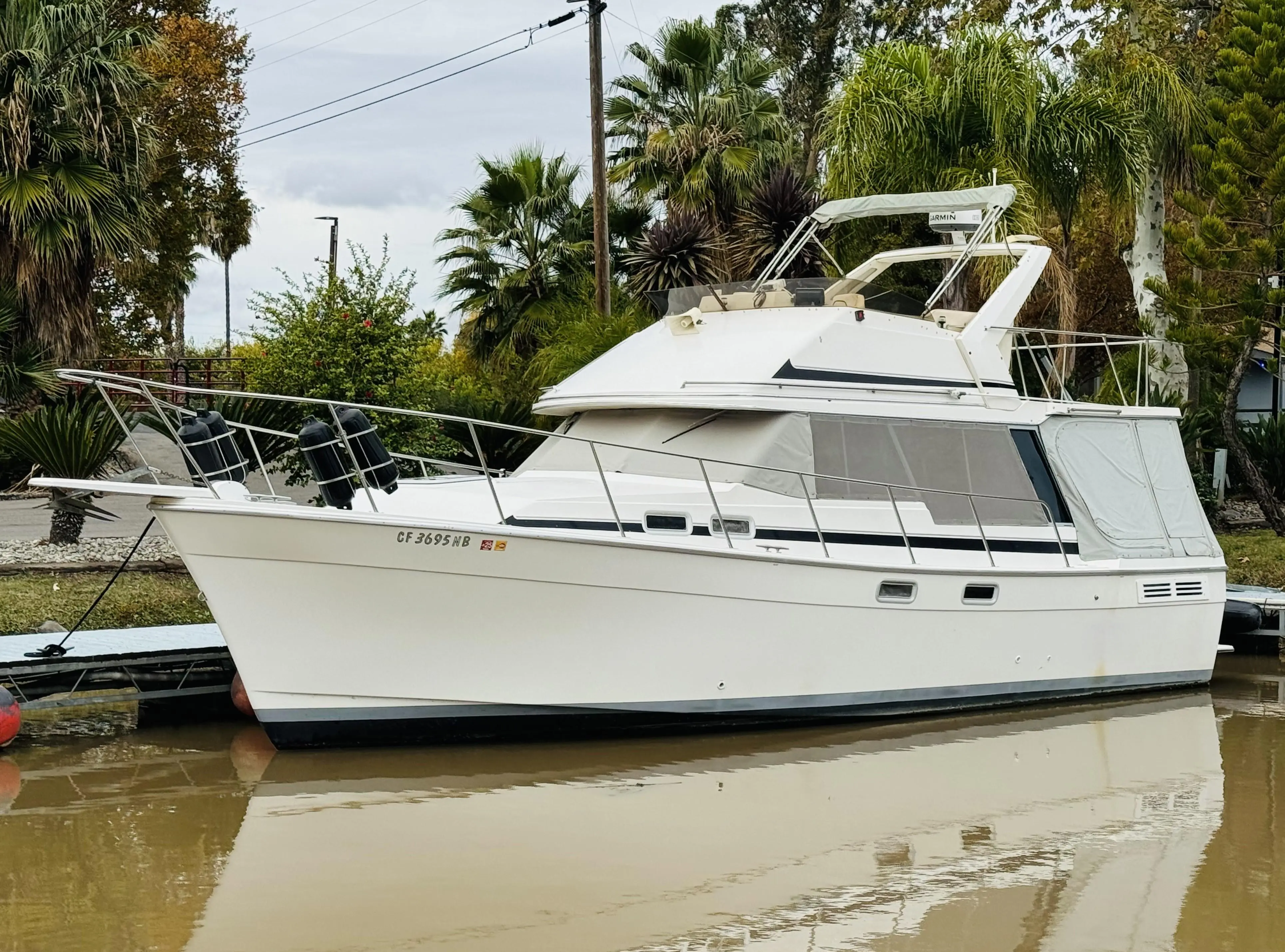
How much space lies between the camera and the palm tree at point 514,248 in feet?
86.3

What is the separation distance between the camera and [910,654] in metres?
10.9

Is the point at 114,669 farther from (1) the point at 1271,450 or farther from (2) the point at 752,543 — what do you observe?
(1) the point at 1271,450

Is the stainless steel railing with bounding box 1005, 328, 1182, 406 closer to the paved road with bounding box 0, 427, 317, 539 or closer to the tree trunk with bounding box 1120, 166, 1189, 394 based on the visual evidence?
the tree trunk with bounding box 1120, 166, 1189, 394

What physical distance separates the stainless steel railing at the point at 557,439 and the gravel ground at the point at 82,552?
11.3 ft

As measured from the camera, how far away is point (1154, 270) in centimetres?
2300

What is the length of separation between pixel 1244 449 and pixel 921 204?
367 inches

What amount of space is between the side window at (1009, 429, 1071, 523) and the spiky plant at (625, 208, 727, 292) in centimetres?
968

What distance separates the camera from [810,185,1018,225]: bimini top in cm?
1257

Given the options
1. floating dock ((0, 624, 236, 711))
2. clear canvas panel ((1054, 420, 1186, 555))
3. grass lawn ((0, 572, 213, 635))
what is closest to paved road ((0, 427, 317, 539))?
grass lawn ((0, 572, 213, 635))

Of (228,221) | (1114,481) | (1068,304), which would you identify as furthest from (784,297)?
(228,221)

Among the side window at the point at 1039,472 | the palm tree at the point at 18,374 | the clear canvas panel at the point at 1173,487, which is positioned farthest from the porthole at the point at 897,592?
the palm tree at the point at 18,374

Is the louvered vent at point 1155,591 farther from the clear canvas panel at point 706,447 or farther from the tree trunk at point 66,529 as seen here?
the tree trunk at point 66,529

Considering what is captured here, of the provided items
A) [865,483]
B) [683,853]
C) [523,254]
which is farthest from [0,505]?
[683,853]

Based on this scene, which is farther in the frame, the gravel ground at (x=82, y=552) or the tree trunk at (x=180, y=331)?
the tree trunk at (x=180, y=331)
